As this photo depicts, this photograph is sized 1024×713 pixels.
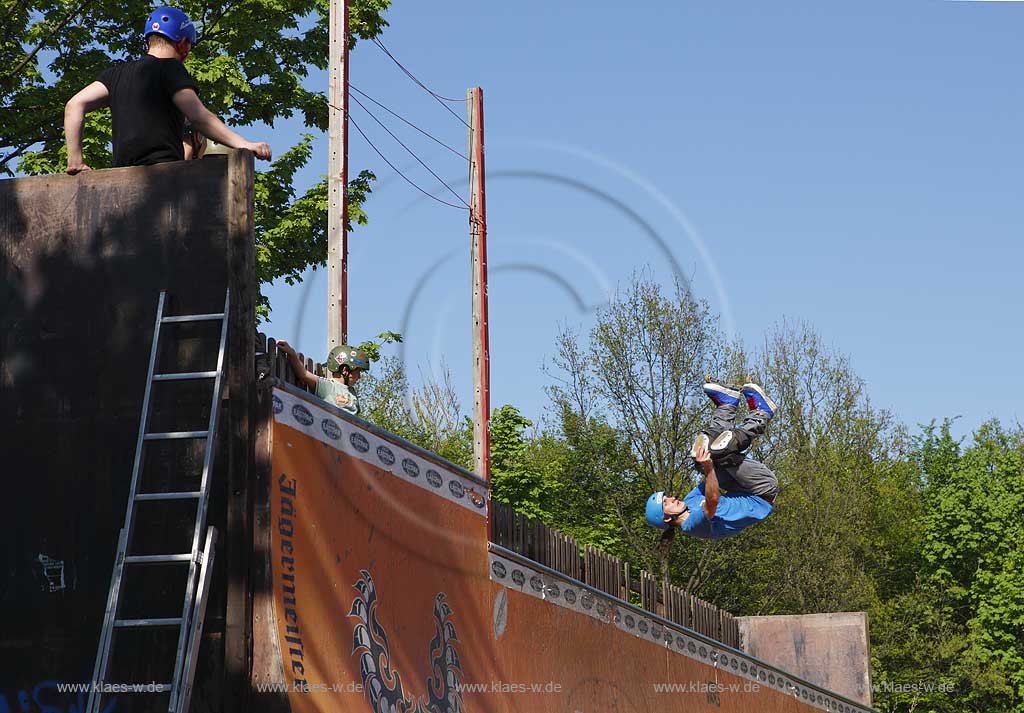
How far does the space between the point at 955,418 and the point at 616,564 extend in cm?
3864

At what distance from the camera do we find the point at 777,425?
40.6 metres

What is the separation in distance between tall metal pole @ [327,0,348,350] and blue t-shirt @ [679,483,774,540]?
13.2 ft

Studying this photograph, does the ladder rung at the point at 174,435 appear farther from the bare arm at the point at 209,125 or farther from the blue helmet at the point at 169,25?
the blue helmet at the point at 169,25

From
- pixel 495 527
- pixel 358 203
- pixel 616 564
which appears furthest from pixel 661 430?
pixel 495 527

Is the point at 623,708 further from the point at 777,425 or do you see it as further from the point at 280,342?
the point at 777,425

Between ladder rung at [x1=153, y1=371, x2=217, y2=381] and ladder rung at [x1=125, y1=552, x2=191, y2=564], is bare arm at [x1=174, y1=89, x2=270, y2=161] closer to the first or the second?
ladder rung at [x1=153, y1=371, x2=217, y2=381]

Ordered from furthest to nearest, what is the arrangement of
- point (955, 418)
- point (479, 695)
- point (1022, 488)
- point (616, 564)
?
1. point (955, 418)
2. point (1022, 488)
3. point (616, 564)
4. point (479, 695)

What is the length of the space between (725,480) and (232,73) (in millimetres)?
13597

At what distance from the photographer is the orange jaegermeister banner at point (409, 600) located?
25.7 ft

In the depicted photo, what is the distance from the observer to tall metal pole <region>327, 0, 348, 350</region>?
1288 centimetres

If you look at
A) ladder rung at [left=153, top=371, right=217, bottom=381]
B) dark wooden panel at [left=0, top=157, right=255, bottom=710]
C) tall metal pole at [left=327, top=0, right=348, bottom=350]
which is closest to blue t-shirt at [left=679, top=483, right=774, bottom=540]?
tall metal pole at [left=327, top=0, right=348, bottom=350]

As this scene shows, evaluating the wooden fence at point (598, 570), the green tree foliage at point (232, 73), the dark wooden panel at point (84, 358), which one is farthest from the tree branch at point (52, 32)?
the dark wooden panel at point (84, 358)

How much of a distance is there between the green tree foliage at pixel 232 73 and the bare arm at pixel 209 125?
1301 centimetres
